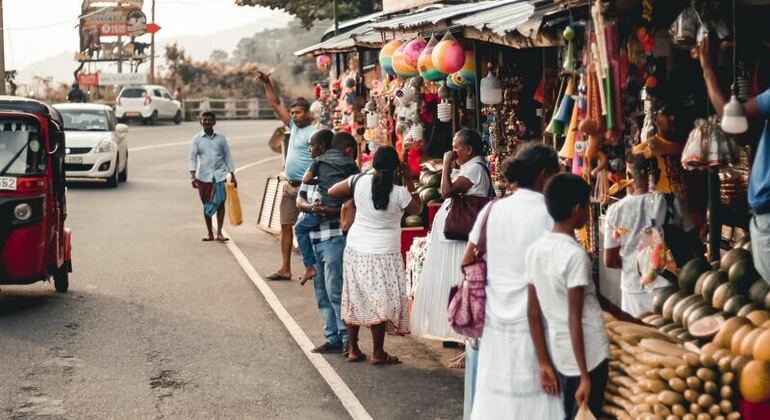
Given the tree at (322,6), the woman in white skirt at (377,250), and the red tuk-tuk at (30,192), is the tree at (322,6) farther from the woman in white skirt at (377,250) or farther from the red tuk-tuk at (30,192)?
the woman in white skirt at (377,250)

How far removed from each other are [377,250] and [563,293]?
3850 mm

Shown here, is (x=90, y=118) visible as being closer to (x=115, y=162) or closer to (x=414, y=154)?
(x=115, y=162)

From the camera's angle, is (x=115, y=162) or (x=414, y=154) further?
(x=115, y=162)

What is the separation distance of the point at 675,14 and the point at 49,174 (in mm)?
6590

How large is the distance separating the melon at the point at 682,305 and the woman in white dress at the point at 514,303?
153 centimetres

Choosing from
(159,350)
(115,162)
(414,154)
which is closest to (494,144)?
(414,154)

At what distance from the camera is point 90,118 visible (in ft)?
90.6

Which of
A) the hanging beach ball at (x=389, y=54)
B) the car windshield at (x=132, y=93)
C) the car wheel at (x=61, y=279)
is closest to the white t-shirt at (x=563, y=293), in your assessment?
the car wheel at (x=61, y=279)

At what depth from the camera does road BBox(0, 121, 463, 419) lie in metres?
8.80

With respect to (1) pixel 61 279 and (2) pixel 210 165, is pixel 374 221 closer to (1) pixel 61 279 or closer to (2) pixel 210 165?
(1) pixel 61 279

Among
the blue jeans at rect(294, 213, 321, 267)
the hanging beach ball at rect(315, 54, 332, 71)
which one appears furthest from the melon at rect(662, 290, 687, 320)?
the hanging beach ball at rect(315, 54, 332, 71)

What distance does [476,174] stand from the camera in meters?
9.59

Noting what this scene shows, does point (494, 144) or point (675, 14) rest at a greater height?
point (675, 14)

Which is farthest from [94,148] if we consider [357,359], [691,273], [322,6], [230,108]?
[230,108]
